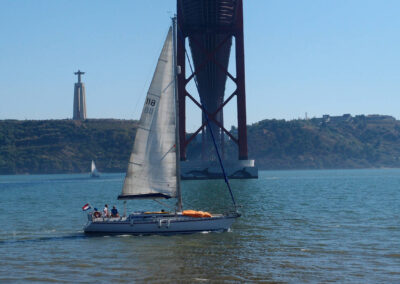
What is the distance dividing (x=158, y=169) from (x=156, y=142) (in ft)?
4.17

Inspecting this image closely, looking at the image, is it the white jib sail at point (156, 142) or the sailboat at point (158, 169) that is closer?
the sailboat at point (158, 169)

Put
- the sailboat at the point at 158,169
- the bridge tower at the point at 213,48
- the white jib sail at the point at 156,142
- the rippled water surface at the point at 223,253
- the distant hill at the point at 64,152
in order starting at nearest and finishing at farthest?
the rippled water surface at the point at 223,253 → the sailboat at the point at 158,169 → the white jib sail at the point at 156,142 → the bridge tower at the point at 213,48 → the distant hill at the point at 64,152

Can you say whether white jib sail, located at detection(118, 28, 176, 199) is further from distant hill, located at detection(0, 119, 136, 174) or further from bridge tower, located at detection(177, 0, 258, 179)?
distant hill, located at detection(0, 119, 136, 174)

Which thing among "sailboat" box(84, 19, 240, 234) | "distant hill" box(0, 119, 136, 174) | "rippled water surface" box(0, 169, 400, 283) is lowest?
"rippled water surface" box(0, 169, 400, 283)

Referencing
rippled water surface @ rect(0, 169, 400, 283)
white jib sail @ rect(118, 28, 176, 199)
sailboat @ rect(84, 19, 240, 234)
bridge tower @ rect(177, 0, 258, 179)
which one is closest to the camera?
rippled water surface @ rect(0, 169, 400, 283)

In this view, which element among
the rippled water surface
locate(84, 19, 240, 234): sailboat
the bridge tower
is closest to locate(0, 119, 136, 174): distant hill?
the bridge tower

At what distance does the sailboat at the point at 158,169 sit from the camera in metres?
26.7

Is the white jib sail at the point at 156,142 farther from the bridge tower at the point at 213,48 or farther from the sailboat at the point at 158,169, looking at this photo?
the bridge tower at the point at 213,48

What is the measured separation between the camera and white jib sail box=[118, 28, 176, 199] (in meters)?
27.1

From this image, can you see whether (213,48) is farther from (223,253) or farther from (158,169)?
(223,253)

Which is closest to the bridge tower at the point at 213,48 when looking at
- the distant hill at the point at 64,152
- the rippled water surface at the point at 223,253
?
the rippled water surface at the point at 223,253

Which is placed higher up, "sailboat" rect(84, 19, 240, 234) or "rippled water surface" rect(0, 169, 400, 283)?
"sailboat" rect(84, 19, 240, 234)

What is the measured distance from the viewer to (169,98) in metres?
27.5

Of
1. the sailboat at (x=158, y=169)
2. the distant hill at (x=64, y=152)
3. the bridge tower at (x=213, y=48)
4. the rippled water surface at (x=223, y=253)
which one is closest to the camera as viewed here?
the rippled water surface at (x=223, y=253)
